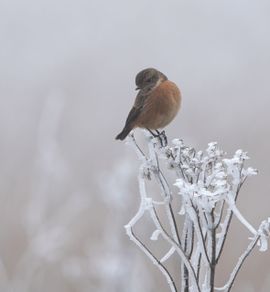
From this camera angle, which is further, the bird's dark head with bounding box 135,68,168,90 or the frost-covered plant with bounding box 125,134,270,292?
the bird's dark head with bounding box 135,68,168,90

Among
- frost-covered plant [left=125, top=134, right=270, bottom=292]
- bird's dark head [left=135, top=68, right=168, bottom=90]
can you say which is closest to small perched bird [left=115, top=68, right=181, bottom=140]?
bird's dark head [left=135, top=68, right=168, bottom=90]

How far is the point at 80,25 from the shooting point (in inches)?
896

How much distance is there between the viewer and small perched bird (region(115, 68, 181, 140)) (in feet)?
14.3

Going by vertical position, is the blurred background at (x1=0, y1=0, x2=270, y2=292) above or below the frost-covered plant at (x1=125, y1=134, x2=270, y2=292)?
above

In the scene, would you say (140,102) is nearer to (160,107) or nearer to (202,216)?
(160,107)

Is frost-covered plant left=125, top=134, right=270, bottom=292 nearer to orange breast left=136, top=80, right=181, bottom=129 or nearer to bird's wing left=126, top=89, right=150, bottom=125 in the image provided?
bird's wing left=126, top=89, right=150, bottom=125

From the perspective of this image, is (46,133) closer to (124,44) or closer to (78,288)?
(78,288)

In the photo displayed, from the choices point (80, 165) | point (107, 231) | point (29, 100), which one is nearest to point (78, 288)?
point (107, 231)

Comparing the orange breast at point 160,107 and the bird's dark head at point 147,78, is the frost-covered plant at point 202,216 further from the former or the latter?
the orange breast at point 160,107

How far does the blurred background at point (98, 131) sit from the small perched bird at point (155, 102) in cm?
22

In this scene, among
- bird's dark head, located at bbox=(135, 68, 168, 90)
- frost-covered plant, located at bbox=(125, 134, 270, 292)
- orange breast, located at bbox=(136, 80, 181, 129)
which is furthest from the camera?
orange breast, located at bbox=(136, 80, 181, 129)

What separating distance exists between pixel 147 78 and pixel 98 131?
229 inches

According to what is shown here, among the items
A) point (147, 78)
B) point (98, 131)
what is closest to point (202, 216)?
point (147, 78)

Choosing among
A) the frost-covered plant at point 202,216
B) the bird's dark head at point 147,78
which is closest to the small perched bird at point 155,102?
the bird's dark head at point 147,78
